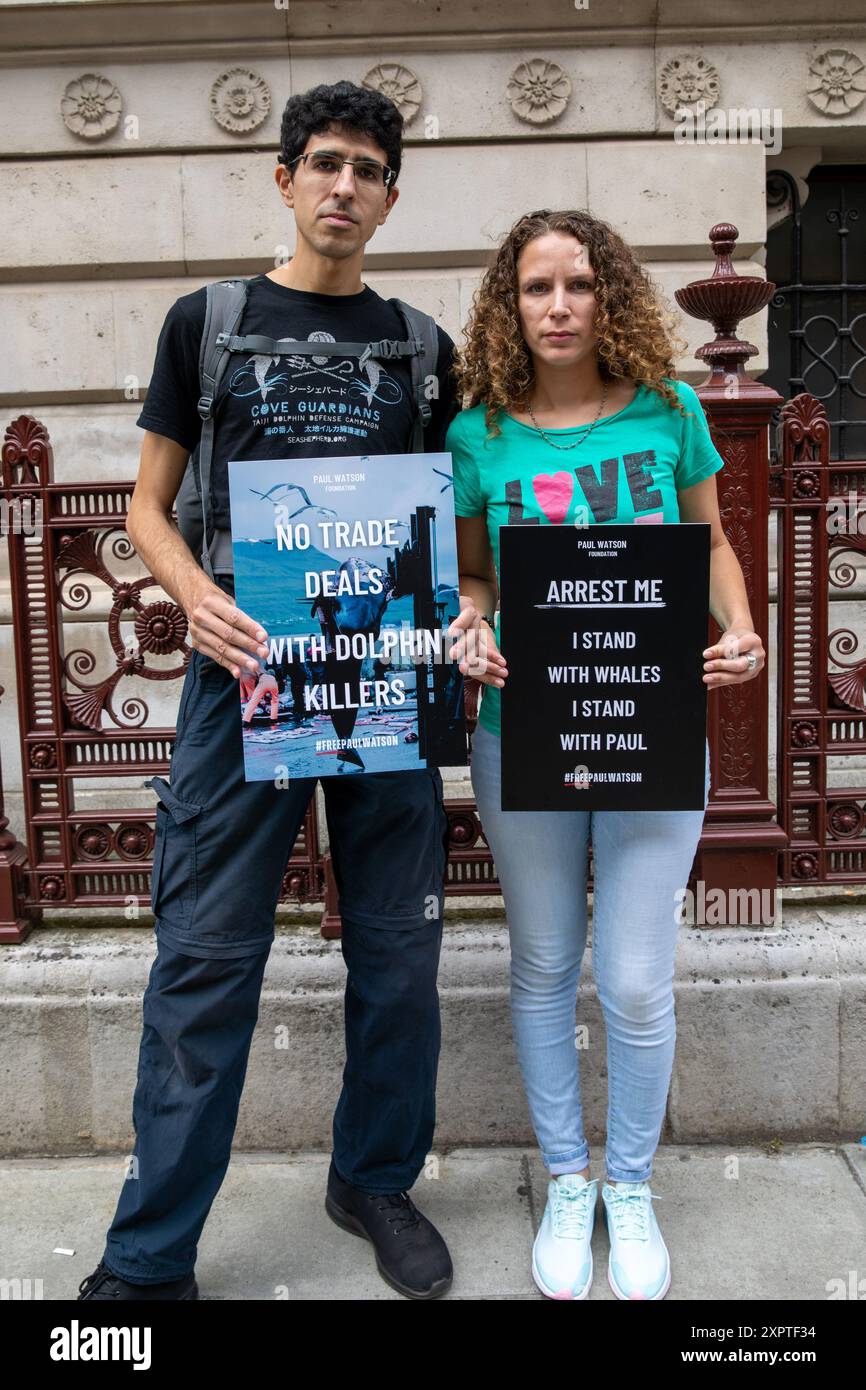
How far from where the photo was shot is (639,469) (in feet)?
8.02

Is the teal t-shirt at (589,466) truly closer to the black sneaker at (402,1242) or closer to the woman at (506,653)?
the woman at (506,653)

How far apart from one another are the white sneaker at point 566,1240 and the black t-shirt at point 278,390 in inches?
70.2

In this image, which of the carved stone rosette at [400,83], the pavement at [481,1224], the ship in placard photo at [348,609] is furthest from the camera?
the carved stone rosette at [400,83]

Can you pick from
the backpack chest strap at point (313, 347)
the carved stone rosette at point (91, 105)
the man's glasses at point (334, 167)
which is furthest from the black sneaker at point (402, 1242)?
the carved stone rosette at point (91, 105)

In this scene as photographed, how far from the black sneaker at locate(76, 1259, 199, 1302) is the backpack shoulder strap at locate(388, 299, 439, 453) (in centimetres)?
194

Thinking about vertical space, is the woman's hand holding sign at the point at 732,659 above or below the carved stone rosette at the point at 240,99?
below

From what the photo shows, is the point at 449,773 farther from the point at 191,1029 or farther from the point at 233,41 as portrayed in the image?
the point at 233,41

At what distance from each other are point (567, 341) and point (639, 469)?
1.03 feet

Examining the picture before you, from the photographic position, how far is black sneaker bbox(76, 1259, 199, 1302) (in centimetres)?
249

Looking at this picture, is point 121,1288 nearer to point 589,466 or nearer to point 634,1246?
point 634,1246

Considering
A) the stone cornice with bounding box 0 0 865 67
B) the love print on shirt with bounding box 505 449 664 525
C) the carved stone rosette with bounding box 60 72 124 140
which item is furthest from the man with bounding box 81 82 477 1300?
the carved stone rosette with bounding box 60 72 124 140

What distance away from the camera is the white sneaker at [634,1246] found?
2.65 metres

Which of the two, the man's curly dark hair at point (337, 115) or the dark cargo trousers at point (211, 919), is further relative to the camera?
the dark cargo trousers at point (211, 919)

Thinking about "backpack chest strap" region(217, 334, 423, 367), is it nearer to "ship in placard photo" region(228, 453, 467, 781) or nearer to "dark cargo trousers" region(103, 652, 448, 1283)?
"ship in placard photo" region(228, 453, 467, 781)
